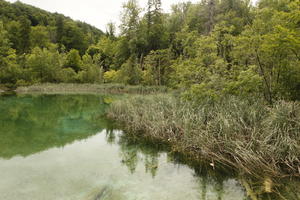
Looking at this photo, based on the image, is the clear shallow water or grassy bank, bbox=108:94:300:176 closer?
the clear shallow water

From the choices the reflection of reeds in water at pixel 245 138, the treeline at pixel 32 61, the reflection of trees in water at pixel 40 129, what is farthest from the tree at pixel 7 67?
the reflection of reeds in water at pixel 245 138

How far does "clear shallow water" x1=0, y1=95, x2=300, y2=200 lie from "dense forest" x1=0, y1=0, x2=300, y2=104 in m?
2.70

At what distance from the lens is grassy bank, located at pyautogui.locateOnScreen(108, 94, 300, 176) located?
138 inches

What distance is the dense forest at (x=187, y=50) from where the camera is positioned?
5.23 metres

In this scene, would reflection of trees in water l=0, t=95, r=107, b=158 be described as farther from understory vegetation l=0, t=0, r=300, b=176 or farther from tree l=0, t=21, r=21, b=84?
tree l=0, t=21, r=21, b=84

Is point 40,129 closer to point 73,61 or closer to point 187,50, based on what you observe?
point 187,50

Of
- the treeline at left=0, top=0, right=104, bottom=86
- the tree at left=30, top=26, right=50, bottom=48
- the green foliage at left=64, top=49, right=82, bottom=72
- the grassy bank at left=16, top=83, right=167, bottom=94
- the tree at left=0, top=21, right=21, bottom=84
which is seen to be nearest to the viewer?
the grassy bank at left=16, top=83, right=167, bottom=94

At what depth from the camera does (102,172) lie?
371 centimetres

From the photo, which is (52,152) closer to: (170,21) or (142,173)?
(142,173)

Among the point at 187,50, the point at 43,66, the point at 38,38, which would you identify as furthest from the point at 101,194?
the point at 38,38

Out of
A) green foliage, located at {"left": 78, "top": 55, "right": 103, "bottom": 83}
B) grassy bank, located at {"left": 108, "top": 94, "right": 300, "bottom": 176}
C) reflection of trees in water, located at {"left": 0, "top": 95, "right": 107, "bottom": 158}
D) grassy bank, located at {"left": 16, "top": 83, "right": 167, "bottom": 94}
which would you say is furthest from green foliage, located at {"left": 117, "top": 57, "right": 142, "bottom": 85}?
grassy bank, located at {"left": 108, "top": 94, "right": 300, "bottom": 176}

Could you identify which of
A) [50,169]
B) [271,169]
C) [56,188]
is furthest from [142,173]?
[271,169]

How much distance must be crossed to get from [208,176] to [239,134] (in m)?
1.26

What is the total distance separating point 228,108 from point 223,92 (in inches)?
32.1
